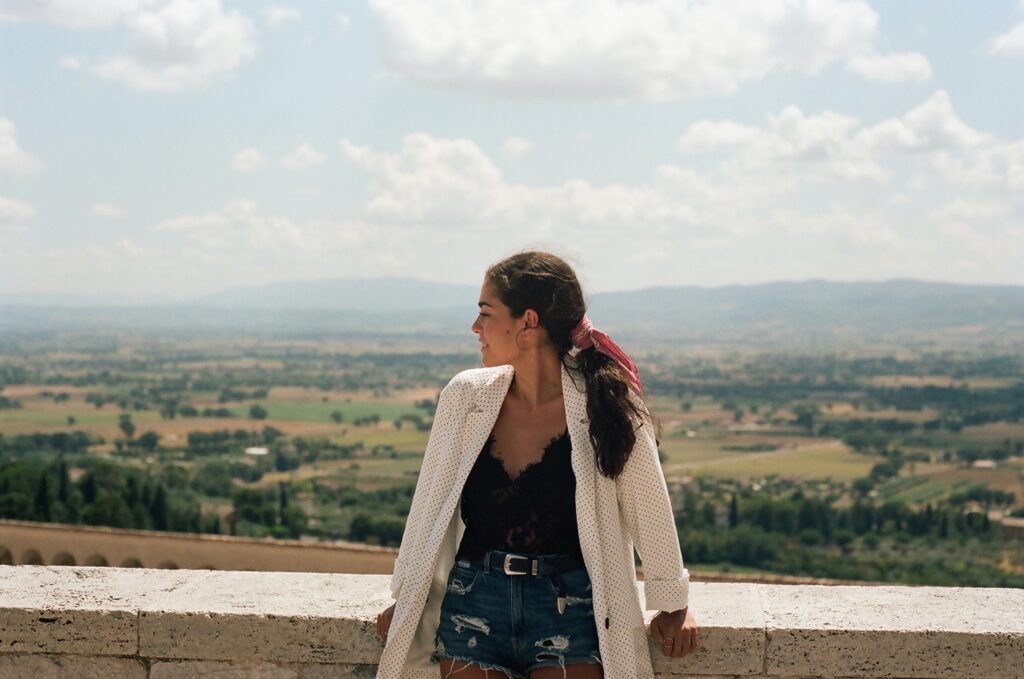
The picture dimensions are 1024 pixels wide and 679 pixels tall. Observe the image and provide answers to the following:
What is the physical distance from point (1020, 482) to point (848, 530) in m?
17.8

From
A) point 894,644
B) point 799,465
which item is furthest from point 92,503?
point 894,644

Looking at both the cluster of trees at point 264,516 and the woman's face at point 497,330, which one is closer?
the woman's face at point 497,330

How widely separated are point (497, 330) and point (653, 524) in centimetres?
62

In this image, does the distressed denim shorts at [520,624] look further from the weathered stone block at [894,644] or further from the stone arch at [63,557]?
the stone arch at [63,557]

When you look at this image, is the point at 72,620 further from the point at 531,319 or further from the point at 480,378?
the point at 531,319

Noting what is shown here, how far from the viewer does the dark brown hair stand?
279 cm

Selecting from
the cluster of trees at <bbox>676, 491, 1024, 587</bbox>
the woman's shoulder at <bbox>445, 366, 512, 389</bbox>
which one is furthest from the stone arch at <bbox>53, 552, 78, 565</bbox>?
the woman's shoulder at <bbox>445, 366, 512, 389</bbox>

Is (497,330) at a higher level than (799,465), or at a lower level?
higher

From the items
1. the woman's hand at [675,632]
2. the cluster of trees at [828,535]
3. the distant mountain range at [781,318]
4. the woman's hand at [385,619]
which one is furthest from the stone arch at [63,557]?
the distant mountain range at [781,318]

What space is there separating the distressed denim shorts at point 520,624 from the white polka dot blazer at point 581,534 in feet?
0.19

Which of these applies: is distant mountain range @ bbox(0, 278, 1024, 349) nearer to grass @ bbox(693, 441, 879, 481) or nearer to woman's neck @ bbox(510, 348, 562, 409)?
grass @ bbox(693, 441, 879, 481)

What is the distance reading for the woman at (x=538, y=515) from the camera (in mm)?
2697

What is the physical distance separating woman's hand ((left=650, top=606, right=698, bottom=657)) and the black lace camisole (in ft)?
0.90

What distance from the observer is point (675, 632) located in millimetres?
2779
